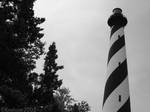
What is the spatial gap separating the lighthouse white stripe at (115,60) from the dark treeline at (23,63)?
3.94 m

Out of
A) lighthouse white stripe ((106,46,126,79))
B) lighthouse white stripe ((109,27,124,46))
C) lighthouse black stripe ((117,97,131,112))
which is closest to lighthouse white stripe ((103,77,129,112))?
lighthouse black stripe ((117,97,131,112))

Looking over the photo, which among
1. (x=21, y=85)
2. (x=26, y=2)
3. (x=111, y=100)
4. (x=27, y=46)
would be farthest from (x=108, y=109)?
(x=26, y=2)

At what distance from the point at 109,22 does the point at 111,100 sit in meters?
5.27

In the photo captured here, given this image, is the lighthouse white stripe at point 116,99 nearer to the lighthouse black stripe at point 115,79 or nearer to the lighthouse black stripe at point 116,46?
the lighthouse black stripe at point 115,79

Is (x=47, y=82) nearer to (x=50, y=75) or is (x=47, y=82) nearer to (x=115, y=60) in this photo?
(x=50, y=75)

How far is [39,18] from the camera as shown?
68.3 ft

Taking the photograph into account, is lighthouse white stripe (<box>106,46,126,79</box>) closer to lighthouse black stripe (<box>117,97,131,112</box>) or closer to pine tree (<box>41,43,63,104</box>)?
lighthouse black stripe (<box>117,97,131,112</box>)

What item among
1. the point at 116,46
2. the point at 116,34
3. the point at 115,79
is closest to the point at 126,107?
the point at 115,79

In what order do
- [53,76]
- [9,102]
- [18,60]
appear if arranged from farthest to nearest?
[53,76], [18,60], [9,102]

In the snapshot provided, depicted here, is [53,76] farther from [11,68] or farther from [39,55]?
[11,68]

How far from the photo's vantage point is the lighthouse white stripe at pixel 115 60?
18.8m

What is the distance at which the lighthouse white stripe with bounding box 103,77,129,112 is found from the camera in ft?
58.0

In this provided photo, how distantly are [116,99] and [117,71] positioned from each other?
170cm

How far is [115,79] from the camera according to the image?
60.0 ft
